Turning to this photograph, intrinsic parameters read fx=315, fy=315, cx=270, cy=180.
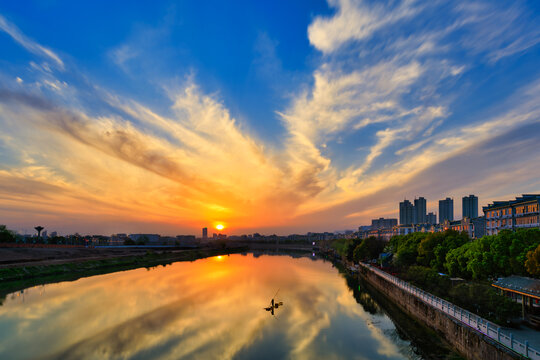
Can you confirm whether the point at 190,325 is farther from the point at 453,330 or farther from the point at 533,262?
the point at 533,262

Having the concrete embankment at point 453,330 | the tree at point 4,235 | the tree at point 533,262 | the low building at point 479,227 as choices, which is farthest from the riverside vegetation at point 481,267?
the tree at point 4,235

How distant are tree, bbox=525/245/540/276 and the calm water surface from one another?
14048 mm

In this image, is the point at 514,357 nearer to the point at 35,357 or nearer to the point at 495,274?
the point at 495,274

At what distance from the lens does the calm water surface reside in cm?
3106

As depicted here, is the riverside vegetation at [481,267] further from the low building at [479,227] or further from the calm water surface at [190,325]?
the low building at [479,227]

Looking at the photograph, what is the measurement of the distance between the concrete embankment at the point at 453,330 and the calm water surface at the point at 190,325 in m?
3.41

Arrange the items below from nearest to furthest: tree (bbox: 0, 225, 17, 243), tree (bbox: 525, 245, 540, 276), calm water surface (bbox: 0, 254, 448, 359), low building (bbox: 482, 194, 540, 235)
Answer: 1. tree (bbox: 525, 245, 540, 276)
2. calm water surface (bbox: 0, 254, 448, 359)
3. low building (bbox: 482, 194, 540, 235)
4. tree (bbox: 0, 225, 17, 243)

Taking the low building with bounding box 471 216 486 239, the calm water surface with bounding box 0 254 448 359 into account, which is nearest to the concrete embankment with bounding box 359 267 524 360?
the calm water surface with bounding box 0 254 448 359

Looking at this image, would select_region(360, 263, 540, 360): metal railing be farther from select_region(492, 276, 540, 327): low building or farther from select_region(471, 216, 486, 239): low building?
select_region(471, 216, 486, 239): low building

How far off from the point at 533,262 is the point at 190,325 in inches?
1507

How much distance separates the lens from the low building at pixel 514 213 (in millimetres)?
72562

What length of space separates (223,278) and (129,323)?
46.3 m

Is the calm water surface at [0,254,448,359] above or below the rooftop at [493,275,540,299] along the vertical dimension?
below

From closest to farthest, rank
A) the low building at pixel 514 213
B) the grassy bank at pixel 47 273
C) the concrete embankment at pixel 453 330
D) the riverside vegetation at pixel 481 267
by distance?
the concrete embankment at pixel 453 330, the riverside vegetation at pixel 481 267, the grassy bank at pixel 47 273, the low building at pixel 514 213
